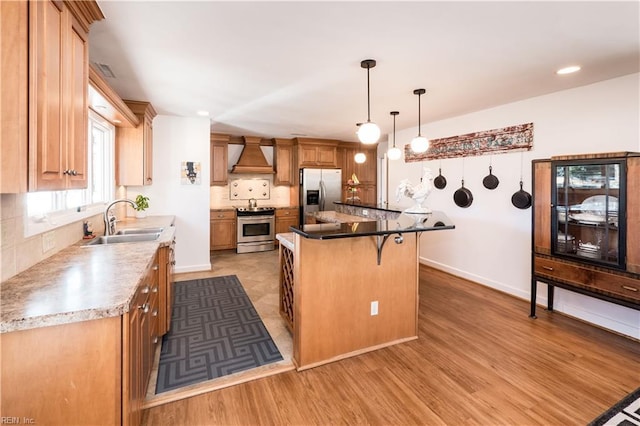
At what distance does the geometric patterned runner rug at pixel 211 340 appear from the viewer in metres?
2.26

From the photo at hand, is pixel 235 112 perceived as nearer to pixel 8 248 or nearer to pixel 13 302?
pixel 8 248

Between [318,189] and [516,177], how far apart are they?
389 centimetres

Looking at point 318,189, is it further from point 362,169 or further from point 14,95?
point 14,95

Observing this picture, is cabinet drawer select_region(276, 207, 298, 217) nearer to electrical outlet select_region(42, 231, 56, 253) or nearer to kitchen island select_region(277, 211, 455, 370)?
kitchen island select_region(277, 211, 455, 370)

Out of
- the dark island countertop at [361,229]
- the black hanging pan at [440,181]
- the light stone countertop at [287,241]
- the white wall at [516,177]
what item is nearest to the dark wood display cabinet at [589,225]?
the white wall at [516,177]

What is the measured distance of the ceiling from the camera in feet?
6.03

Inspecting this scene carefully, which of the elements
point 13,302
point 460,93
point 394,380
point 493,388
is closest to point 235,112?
point 460,93

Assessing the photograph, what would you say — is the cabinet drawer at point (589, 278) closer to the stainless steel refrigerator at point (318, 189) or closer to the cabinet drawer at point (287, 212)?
the stainless steel refrigerator at point (318, 189)

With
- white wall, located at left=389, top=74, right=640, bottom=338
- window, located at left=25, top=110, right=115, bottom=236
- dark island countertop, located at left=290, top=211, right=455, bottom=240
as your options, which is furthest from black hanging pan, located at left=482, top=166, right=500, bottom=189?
window, located at left=25, top=110, right=115, bottom=236

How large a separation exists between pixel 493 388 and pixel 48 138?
9.81 feet

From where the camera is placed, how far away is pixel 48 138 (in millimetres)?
1372

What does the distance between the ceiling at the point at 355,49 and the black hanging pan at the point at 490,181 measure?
0.94 metres

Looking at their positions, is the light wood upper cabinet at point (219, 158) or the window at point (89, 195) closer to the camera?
the window at point (89, 195)

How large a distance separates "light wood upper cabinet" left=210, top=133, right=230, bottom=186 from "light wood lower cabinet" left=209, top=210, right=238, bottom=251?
64 centimetres
